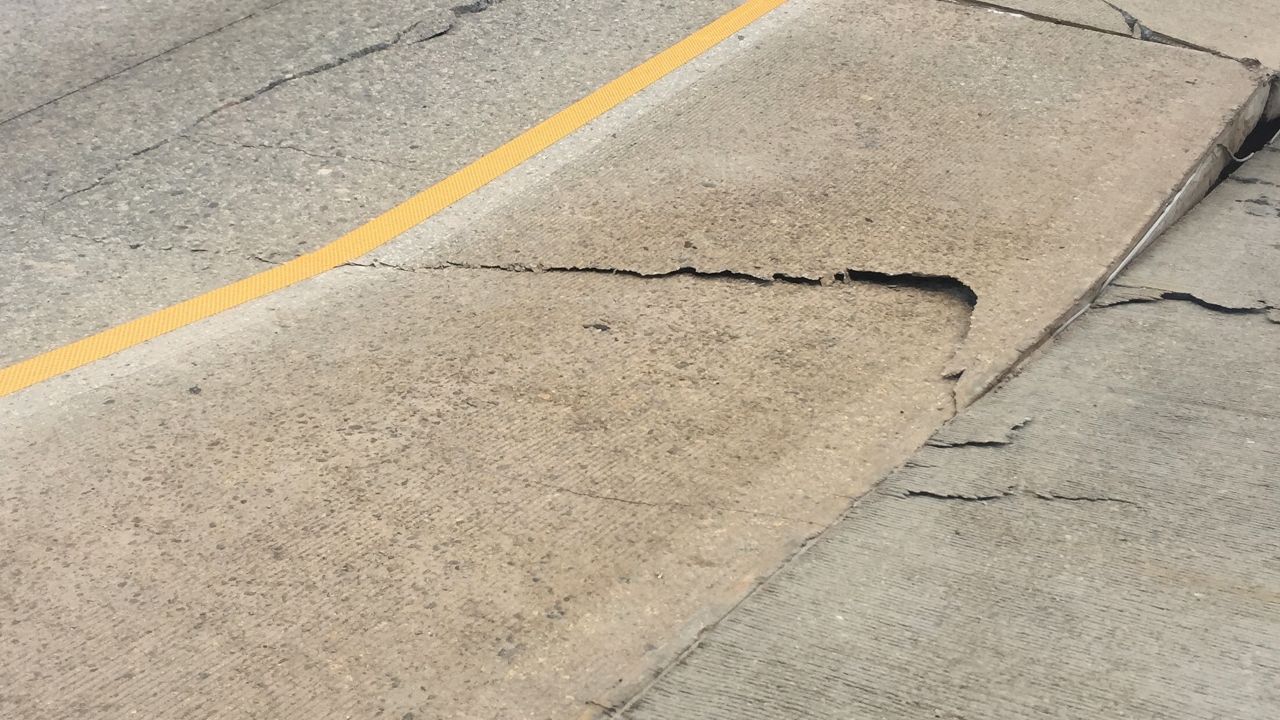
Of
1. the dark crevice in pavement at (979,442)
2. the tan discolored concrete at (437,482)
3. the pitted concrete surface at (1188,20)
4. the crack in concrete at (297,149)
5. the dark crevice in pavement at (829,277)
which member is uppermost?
the pitted concrete surface at (1188,20)

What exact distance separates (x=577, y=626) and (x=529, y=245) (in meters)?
2.13

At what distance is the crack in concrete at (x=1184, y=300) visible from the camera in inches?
185

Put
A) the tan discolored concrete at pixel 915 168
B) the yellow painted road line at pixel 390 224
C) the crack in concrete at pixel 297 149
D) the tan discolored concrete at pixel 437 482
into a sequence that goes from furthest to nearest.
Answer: the crack in concrete at pixel 297 149 → the tan discolored concrete at pixel 915 168 → the yellow painted road line at pixel 390 224 → the tan discolored concrete at pixel 437 482

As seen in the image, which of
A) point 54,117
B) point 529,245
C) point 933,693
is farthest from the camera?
point 54,117

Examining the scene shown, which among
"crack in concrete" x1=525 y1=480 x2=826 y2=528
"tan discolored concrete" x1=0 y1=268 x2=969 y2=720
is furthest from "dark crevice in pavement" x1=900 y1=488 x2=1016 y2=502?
"crack in concrete" x1=525 y1=480 x2=826 y2=528

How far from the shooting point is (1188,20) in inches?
269

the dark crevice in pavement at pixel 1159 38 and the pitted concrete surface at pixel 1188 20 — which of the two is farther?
the pitted concrete surface at pixel 1188 20

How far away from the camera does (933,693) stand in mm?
3156

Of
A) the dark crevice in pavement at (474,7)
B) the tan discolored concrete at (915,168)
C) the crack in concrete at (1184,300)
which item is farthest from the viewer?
the dark crevice in pavement at (474,7)

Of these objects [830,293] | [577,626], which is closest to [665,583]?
[577,626]

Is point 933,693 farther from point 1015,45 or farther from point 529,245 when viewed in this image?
point 1015,45

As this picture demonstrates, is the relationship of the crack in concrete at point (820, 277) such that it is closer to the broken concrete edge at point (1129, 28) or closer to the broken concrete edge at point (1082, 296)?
the broken concrete edge at point (1082, 296)

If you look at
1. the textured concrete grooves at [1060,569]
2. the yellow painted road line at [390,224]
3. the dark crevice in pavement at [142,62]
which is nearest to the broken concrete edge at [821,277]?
the textured concrete grooves at [1060,569]

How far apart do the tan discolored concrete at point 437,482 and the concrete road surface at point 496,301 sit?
0.01 m
